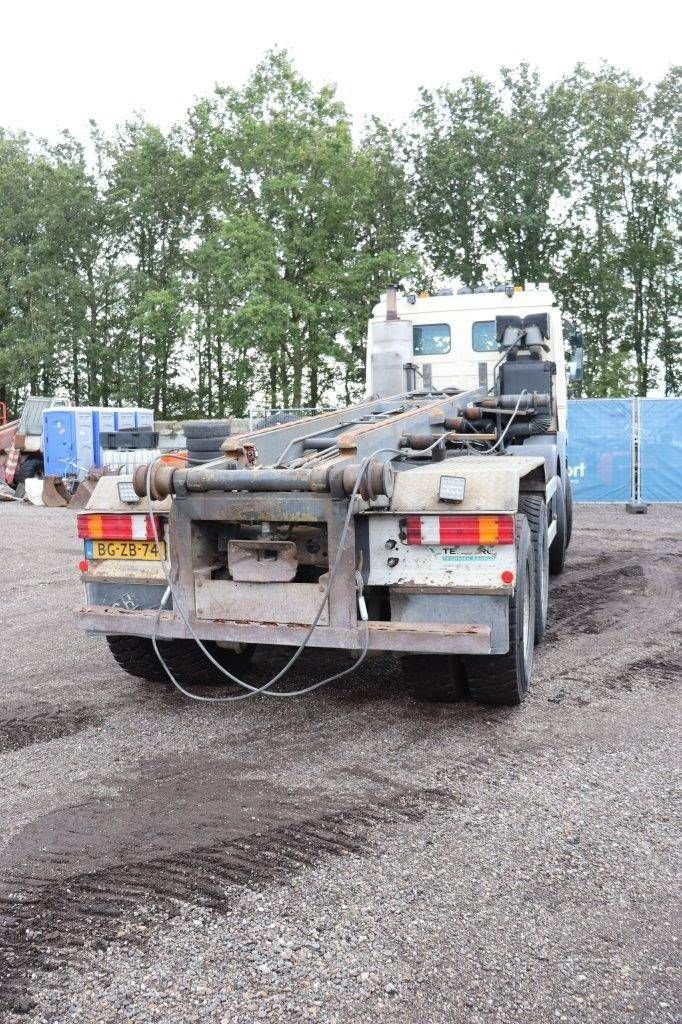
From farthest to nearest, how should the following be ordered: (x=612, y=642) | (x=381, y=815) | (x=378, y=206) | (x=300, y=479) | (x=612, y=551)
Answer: (x=378, y=206) < (x=612, y=551) < (x=612, y=642) < (x=300, y=479) < (x=381, y=815)

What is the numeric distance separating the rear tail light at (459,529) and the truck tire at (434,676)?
743 millimetres

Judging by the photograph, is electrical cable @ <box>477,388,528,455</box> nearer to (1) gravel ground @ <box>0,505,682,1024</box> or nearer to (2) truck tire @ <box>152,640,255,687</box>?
(1) gravel ground @ <box>0,505,682,1024</box>

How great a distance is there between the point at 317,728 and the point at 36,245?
36.2m

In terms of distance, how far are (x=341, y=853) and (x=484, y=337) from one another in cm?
732

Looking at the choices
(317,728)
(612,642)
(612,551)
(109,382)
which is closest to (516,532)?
(317,728)

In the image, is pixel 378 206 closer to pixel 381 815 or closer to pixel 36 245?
pixel 36 245

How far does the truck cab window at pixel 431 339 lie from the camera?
1002 centimetres

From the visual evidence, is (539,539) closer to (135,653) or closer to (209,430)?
(209,430)

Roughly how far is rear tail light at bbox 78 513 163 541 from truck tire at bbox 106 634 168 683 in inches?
25.5

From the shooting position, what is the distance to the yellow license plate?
200 inches

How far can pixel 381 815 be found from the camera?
3850 millimetres

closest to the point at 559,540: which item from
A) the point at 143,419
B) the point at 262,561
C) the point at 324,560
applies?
the point at 324,560

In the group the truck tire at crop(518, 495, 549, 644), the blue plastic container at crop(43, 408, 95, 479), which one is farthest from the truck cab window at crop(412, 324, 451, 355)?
the blue plastic container at crop(43, 408, 95, 479)

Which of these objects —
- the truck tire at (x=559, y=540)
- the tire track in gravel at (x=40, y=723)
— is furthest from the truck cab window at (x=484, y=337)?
the tire track in gravel at (x=40, y=723)
